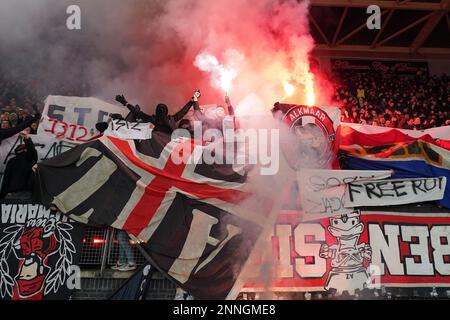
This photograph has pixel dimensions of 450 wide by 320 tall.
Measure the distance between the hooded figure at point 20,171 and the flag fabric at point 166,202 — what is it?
0.48 ft

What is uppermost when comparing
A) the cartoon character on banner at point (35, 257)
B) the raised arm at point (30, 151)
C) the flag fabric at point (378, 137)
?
the flag fabric at point (378, 137)

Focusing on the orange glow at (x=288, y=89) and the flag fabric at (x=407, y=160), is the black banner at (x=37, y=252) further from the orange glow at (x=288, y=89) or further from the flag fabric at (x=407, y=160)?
the orange glow at (x=288, y=89)

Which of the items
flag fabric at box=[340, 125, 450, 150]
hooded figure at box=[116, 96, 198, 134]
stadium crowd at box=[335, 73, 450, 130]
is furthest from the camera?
stadium crowd at box=[335, 73, 450, 130]

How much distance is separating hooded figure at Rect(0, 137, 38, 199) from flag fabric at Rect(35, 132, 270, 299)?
146mm

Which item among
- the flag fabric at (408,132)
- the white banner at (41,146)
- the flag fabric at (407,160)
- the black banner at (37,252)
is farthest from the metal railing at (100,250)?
the flag fabric at (408,132)

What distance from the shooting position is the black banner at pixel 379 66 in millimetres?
10258

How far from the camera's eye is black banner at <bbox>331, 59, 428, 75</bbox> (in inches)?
404

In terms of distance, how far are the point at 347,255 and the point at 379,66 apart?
752cm

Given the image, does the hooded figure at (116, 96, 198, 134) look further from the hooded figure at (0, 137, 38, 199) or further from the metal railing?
the metal railing

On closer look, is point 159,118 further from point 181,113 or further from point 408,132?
point 408,132

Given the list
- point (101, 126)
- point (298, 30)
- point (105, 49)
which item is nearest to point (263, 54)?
point (298, 30)

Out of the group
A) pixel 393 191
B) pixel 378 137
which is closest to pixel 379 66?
pixel 378 137

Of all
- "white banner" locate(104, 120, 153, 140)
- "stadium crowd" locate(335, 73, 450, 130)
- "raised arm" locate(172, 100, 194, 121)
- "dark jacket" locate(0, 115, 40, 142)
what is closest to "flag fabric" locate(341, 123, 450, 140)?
"stadium crowd" locate(335, 73, 450, 130)
